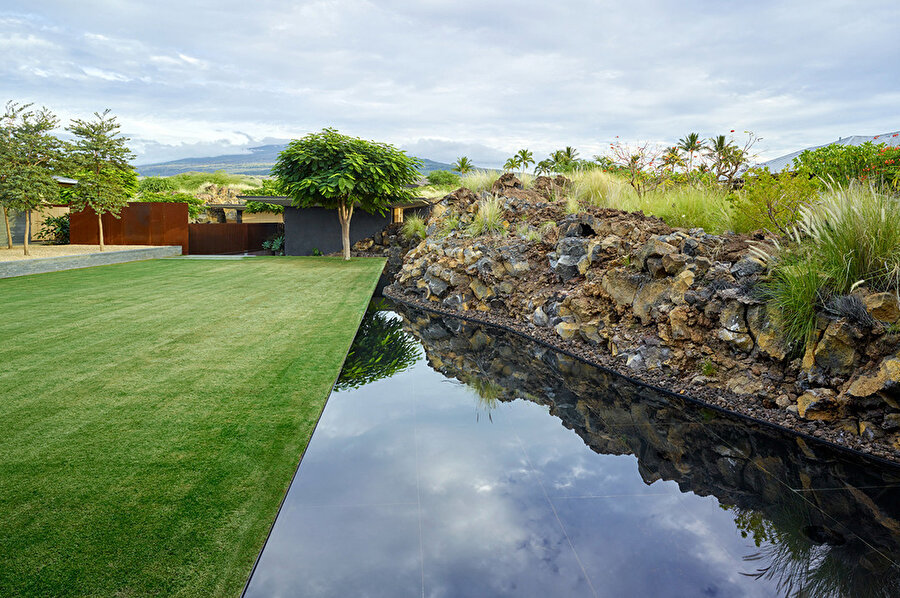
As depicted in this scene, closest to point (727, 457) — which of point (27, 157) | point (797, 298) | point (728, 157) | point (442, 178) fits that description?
point (797, 298)

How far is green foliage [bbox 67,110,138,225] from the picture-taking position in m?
16.5

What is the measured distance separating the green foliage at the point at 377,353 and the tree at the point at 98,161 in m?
14.5

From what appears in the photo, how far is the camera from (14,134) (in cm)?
1386

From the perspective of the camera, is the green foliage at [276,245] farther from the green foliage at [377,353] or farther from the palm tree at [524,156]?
A: the palm tree at [524,156]

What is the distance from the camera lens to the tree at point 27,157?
1298 cm

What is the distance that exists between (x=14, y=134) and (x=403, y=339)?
49.2 ft

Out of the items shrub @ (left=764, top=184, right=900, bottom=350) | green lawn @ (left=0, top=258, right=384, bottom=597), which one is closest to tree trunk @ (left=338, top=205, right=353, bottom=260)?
green lawn @ (left=0, top=258, right=384, bottom=597)

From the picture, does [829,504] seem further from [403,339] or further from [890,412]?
[403,339]

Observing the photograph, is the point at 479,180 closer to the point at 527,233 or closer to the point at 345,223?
the point at 527,233

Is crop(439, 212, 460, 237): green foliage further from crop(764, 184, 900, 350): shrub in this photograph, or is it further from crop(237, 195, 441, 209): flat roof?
crop(237, 195, 441, 209): flat roof

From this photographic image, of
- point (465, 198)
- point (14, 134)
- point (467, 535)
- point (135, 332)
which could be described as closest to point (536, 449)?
point (467, 535)

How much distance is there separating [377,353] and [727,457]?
4.04 metres

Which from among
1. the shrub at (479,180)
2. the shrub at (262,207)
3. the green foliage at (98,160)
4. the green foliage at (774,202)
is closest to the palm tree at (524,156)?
the shrub at (262,207)

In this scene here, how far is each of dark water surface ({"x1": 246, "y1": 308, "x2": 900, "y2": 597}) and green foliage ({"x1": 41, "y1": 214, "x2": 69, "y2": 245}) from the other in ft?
74.2
